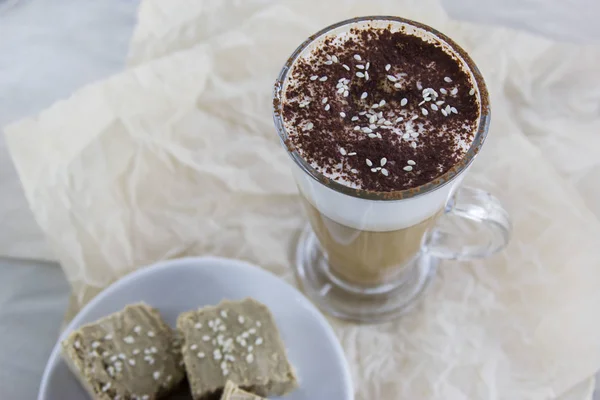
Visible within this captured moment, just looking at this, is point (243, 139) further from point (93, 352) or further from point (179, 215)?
point (93, 352)

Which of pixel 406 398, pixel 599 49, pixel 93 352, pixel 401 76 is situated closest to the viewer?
pixel 401 76

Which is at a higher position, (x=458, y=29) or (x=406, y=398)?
(x=458, y=29)

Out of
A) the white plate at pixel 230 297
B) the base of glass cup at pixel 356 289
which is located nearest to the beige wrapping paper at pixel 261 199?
the base of glass cup at pixel 356 289

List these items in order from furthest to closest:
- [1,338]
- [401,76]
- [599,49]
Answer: [599,49] → [1,338] → [401,76]

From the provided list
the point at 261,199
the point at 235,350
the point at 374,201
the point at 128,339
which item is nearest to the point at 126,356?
the point at 128,339

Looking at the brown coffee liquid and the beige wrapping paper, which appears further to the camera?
the beige wrapping paper

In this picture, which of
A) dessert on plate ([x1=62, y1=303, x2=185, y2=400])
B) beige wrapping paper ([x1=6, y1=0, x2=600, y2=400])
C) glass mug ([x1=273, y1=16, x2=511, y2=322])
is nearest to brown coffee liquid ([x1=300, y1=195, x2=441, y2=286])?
glass mug ([x1=273, y1=16, x2=511, y2=322])

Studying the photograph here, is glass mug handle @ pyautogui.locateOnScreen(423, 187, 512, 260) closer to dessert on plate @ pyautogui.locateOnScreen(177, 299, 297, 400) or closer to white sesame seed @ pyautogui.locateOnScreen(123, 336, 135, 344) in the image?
dessert on plate @ pyautogui.locateOnScreen(177, 299, 297, 400)

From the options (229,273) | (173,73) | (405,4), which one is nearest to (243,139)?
(173,73)
